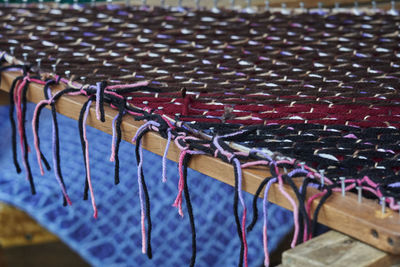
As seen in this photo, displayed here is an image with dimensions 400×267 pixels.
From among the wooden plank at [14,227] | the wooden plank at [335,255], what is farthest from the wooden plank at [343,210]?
the wooden plank at [14,227]

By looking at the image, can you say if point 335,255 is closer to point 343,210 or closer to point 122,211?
point 343,210

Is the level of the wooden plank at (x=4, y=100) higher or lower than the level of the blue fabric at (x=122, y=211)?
higher

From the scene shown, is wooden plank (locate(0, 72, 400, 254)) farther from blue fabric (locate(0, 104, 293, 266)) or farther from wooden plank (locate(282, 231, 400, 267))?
blue fabric (locate(0, 104, 293, 266))

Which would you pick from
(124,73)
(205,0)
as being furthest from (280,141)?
(205,0)

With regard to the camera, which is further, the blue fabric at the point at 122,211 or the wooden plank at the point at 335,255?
the blue fabric at the point at 122,211

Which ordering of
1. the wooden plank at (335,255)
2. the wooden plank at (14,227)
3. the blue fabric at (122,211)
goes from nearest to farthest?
the wooden plank at (335,255) → the blue fabric at (122,211) → the wooden plank at (14,227)

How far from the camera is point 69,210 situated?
1243 millimetres

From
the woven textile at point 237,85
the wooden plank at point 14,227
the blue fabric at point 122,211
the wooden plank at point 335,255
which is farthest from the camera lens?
the wooden plank at point 14,227

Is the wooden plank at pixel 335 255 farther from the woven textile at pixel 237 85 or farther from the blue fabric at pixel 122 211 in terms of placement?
the blue fabric at pixel 122 211

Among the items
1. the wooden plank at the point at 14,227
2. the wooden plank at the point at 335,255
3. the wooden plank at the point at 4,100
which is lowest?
the wooden plank at the point at 14,227

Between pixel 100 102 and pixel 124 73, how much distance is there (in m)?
0.22

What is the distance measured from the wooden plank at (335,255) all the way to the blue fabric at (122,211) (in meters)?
0.67

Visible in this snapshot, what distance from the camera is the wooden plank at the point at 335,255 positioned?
56cm

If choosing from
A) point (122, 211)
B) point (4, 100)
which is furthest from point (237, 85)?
point (4, 100)
